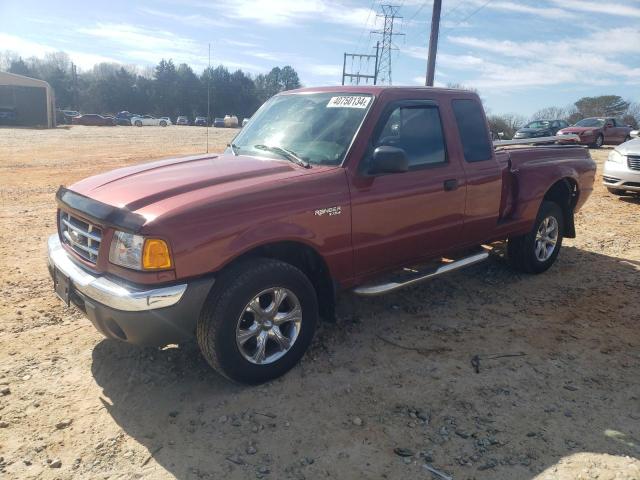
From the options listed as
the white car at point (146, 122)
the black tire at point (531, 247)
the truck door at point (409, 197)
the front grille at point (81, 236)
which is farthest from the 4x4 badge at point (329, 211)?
the white car at point (146, 122)

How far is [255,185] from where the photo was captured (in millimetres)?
3326

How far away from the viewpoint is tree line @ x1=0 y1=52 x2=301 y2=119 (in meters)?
80.8

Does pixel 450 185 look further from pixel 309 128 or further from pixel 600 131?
pixel 600 131

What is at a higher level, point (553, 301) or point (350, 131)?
point (350, 131)

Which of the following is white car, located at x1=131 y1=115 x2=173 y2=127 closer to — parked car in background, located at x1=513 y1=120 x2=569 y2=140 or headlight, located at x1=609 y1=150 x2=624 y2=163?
parked car in background, located at x1=513 y1=120 x2=569 y2=140

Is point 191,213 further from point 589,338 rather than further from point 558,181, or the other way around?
point 558,181

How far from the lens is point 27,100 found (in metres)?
50.6

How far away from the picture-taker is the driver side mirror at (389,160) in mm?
3621

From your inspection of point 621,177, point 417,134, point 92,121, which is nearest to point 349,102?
point 417,134

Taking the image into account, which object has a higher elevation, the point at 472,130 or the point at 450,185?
the point at 472,130

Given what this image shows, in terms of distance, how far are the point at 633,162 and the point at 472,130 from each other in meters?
7.33

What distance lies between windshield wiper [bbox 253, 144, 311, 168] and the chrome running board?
1043mm

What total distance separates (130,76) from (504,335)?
91.0m

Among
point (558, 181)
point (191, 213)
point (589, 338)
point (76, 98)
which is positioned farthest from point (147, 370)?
point (76, 98)
